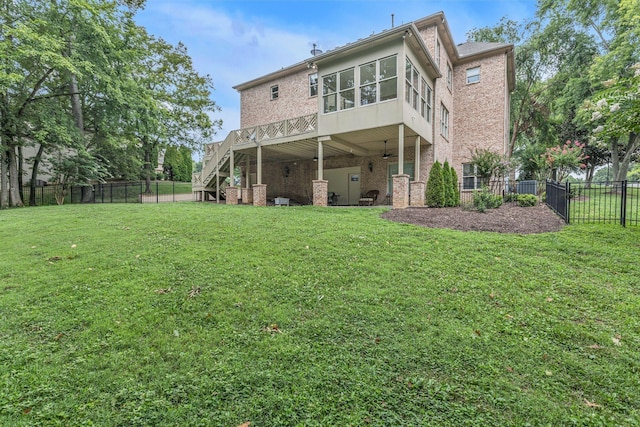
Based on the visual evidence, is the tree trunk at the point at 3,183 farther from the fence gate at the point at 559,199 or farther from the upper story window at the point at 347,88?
the fence gate at the point at 559,199

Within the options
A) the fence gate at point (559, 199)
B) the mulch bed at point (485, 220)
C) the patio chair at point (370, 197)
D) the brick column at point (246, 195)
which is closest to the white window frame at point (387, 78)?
the mulch bed at point (485, 220)

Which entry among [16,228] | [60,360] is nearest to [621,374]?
[60,360]

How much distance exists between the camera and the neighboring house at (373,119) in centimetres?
1167

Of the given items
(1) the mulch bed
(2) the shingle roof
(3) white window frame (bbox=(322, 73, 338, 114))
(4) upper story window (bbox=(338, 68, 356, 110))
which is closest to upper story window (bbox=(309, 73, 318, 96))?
(3) white window frame (bbox=(322, 73, 338, 114))

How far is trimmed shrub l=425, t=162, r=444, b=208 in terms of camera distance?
1145 centimetres

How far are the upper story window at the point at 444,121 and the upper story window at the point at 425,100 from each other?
5.23 ft

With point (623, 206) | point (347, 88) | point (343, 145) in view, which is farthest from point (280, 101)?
point (623, 206)

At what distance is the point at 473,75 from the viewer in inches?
673

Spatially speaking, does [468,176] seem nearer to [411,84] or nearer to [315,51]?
[411,84]

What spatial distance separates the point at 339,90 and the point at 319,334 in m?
11.5

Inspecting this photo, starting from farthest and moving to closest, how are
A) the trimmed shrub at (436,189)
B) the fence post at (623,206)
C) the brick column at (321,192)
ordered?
the brick column at (321,192) < the trimmed shrub at (436,189) < the fence post at (623,206)

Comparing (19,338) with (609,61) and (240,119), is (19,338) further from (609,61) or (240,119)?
(609,61)

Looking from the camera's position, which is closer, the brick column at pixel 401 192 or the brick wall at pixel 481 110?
the brick column at pixel 401 192

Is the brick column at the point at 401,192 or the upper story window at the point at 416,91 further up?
the upper story window at the point at 416,91
